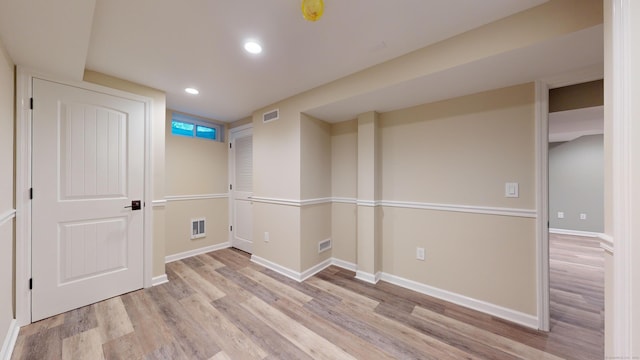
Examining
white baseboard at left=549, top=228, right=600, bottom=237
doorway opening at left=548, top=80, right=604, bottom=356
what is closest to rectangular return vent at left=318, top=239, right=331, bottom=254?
doorway opening at left=548, top=80, right=604, bottom=356

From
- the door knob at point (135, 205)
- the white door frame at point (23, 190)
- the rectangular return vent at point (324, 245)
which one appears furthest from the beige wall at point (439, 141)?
the white door frame at point (23, 190)

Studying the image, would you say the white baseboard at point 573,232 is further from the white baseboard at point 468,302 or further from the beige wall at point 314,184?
the beige wall at point 314,184

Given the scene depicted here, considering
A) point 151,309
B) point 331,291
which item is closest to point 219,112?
point 151,309

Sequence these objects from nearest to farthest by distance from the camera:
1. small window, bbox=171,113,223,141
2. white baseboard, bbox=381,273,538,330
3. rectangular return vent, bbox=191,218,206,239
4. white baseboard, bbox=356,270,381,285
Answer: white baseboard, bbox=381,273,538,330 < white baseboard, bbox=356,270,381,285 < small window, bbox=171,113,223,141 < rectangular return vent, bbox=191,218,206,239

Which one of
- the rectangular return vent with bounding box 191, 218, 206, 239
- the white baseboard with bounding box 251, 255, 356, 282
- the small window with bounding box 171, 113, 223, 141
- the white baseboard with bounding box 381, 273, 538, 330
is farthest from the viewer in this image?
the rectangular return vent with bounding box 191, 218, 206, 239

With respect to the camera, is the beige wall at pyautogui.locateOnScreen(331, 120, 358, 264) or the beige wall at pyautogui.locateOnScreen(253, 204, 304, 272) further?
the beige wall at pyautogui.locateOnScreen(331, 120, 358, 264)

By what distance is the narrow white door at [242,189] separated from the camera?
363 centimetres

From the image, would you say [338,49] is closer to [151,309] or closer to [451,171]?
[451,171]

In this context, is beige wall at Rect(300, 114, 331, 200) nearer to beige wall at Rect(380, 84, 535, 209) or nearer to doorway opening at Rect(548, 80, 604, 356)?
beige wall at Rect(380, 84, 535, 209)

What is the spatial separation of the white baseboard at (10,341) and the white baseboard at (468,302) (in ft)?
10.2

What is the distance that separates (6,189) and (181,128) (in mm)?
2031

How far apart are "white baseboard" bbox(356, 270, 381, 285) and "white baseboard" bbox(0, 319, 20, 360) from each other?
9.39ft

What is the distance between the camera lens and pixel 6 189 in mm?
1548

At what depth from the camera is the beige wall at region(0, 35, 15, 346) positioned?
4.74 feet
